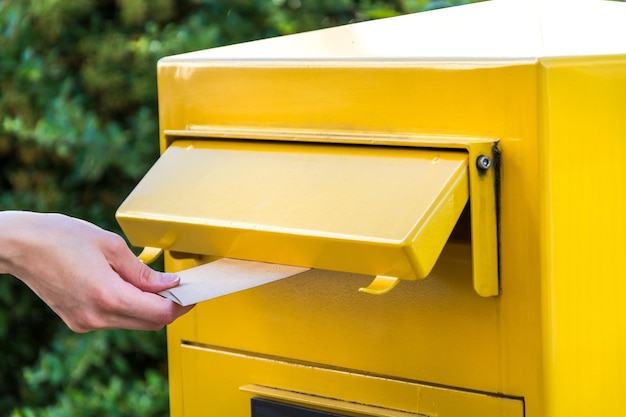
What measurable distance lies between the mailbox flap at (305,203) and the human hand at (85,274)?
9 cm

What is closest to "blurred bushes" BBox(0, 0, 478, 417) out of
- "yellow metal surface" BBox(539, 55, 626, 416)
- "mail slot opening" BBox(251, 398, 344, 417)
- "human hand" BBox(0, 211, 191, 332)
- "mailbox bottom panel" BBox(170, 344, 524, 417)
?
"mailbox bottom panel" BBox(170, 344, 524, 417)

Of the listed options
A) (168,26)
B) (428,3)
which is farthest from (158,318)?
(168,26)

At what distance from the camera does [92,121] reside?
306cm

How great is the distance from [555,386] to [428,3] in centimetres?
146

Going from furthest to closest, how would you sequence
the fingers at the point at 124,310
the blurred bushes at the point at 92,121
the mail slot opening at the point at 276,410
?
the blurred bushes at the point at 92,121 → the mail slot opening at the point at 276,410 → the fingers at the point at 124,310

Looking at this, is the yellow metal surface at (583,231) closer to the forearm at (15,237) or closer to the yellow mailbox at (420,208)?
the yellow mailbox at (420,208)

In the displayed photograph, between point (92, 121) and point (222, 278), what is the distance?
65.6 inches

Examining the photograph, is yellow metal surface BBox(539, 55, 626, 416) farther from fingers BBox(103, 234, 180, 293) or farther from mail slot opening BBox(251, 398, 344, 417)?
fingers BBox(103, 234, 180, 293)

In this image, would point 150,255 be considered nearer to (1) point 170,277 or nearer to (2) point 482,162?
(1) point 170,277

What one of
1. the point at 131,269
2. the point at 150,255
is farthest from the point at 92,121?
the point at 131,269

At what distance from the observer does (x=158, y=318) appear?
1.57 metres

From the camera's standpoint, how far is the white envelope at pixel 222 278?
1471 mm

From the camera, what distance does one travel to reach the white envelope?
147cm

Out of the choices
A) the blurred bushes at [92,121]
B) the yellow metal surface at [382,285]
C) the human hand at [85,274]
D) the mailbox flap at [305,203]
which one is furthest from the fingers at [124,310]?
the blurred bushes at [92,121]
